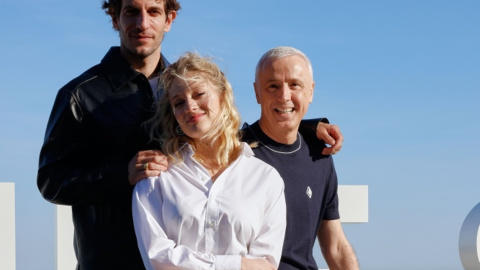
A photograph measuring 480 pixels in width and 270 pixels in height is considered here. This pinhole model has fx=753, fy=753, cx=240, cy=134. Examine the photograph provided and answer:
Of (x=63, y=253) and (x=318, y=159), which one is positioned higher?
(x=318, y=159)

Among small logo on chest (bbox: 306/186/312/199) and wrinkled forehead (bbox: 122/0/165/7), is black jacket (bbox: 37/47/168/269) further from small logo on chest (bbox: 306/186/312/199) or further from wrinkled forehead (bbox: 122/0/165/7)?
small logo on chest (bbox: 306/186/312/199)

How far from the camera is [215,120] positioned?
2.74 metres

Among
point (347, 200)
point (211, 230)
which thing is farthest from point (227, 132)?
point (347, 200)

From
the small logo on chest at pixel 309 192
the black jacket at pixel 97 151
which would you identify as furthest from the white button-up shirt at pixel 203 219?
the small logo on chest at pixel 309 192

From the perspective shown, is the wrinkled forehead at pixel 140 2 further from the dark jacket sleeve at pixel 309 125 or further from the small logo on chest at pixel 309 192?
the small logo on chest at pixel 309 192

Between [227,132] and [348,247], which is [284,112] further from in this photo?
[348,247]

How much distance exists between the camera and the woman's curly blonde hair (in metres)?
2.75

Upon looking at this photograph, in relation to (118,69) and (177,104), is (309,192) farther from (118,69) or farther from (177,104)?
(118,69)

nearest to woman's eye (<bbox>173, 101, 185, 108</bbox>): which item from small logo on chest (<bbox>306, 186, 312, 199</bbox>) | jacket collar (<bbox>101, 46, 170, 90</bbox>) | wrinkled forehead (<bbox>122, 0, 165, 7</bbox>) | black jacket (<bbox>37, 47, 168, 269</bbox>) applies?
black jacket (<bbox>37, 47, 168, 269</bbox>)

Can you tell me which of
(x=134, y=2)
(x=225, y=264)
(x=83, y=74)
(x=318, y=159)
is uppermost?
(x=134, y=2)

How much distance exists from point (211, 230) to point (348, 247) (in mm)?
1216

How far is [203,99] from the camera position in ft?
8.92

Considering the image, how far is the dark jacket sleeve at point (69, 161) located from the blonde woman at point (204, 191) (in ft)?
1.09

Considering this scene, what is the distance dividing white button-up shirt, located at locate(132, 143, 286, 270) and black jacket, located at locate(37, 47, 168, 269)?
0.33 metres
